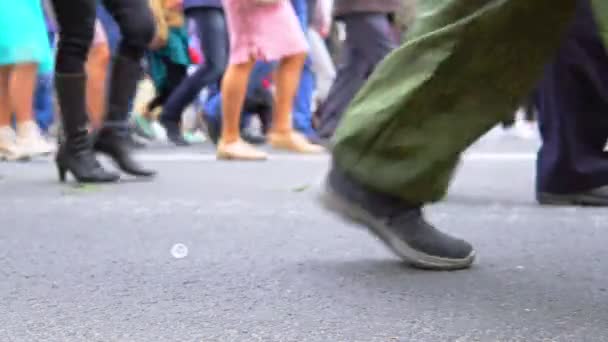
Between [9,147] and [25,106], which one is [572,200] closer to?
[25,106]

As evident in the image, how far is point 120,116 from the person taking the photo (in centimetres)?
369

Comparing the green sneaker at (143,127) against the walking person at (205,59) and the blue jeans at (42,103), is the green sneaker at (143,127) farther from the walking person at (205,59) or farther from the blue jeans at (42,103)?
the walking person at (205,59)

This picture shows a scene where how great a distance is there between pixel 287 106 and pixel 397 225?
3.61m

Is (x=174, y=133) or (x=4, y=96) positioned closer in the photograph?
(x=4, y=96)

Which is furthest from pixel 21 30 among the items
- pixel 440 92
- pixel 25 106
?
pixel 440 92

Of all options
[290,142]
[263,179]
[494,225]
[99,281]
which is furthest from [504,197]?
[290,142]

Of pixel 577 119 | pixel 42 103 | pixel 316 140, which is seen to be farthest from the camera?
pixel 42 103

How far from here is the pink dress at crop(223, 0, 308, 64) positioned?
15.2 feet

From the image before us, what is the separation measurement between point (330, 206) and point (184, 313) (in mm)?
420

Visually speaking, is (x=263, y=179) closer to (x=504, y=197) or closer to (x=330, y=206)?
(x=504, y=197)

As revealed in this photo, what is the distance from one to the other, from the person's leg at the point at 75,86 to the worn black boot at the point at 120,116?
0.12m

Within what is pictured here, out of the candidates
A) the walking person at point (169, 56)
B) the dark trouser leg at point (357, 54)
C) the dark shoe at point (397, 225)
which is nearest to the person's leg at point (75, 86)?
the dark shoe at point (397, 225)

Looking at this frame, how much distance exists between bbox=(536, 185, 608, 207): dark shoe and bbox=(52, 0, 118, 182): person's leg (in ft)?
5.34

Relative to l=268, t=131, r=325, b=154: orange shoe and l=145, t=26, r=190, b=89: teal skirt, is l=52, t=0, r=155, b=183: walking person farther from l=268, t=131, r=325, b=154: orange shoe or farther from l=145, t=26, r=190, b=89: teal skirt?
l=145, t=26, r=190, b=89: teal skirt
